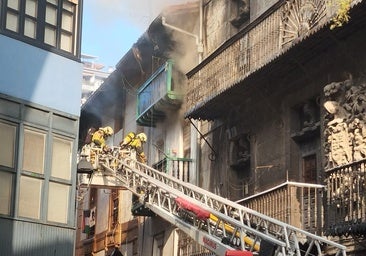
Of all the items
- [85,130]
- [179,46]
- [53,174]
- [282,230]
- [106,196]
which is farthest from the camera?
[85,130]

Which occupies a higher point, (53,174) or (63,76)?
(63,76)

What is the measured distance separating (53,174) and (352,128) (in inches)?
231

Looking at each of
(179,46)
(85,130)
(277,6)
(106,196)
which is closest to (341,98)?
(277,6)

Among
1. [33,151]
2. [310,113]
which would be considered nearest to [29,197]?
[33,151]

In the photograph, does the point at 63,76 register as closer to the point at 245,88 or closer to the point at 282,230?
the point at 245,88

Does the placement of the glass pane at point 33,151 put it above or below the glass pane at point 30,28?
below

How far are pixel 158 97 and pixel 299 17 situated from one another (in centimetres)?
868

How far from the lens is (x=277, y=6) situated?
50.1ft

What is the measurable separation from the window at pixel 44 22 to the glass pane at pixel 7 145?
6.31 ft

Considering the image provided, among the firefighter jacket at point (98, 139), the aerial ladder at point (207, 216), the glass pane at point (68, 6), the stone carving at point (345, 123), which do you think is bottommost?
the aerial ladder at point (207, 216)

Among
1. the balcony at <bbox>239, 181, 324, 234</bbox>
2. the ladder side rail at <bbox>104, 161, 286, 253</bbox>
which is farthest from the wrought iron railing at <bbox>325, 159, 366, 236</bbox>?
the ladder side rail at <bbox>104, 161, 286, 253</bbox>

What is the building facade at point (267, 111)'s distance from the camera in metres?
13.3

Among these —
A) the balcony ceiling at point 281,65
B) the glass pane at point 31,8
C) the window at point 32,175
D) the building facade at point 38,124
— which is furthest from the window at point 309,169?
the glass pane at point 31,8

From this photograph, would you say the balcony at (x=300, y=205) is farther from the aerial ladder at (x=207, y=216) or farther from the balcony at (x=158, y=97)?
the balcony at (x=158, y=97)
